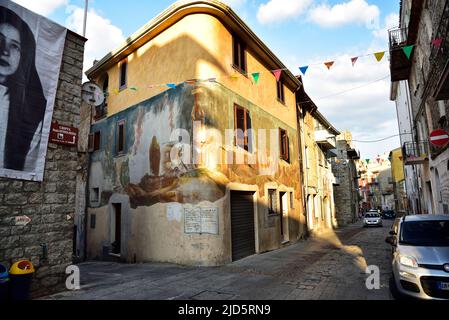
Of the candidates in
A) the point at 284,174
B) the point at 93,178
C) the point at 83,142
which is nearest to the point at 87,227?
the point at 93,178

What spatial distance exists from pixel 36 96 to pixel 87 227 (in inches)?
350

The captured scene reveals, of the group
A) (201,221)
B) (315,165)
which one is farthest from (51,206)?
(315,165)

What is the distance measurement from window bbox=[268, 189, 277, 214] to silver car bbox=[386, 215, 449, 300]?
23.2ft

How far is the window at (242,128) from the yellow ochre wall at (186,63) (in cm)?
80

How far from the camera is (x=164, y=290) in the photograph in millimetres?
6266

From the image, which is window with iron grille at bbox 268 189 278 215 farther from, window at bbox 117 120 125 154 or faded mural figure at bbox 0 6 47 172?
faded mural figure at bbox 0 6 47 172

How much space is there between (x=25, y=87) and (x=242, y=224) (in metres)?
7.82

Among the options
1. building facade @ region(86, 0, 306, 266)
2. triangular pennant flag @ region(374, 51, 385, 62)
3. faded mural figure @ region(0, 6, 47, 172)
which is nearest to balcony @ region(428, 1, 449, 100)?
triangular pennant flag @ region(374, 51, 385, 62)

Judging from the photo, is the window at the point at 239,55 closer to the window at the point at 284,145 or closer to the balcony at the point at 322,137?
the window at the point at 284,145

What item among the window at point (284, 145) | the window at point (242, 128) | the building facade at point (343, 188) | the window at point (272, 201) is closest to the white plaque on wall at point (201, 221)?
the window at point (242, 128)

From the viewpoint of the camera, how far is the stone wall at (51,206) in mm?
5363

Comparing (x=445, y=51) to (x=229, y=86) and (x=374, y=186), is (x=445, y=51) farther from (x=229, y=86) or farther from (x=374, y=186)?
(x=374, y=186)

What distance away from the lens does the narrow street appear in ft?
19.1

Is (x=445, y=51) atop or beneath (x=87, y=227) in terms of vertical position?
atop
